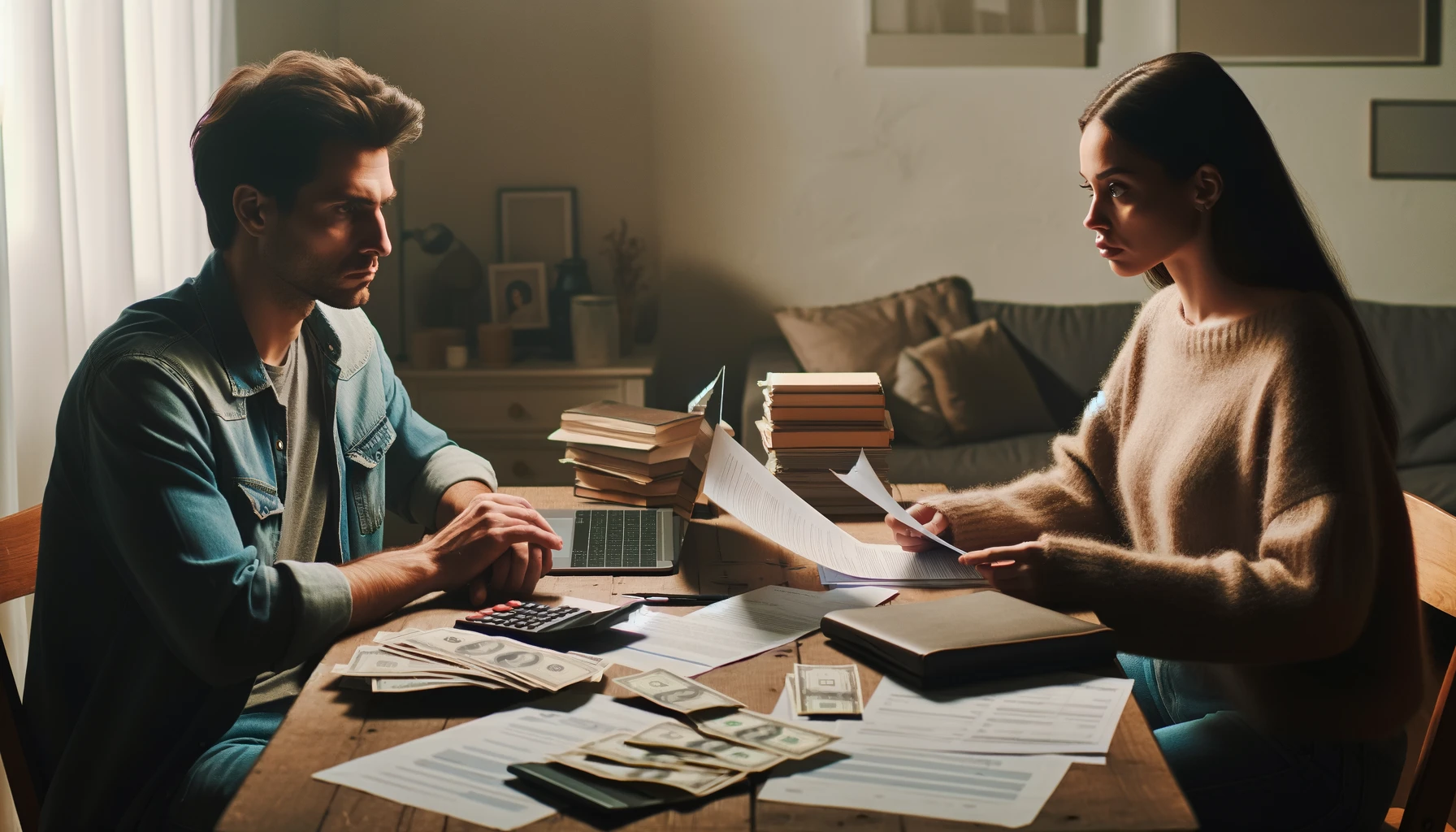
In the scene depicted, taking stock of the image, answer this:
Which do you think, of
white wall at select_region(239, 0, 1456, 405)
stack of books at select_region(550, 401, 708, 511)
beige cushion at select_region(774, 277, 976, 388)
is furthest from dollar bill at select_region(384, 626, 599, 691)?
white wall at select_region(239, 0, 1456, 405)

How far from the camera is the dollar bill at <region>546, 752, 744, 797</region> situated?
0.85 metres

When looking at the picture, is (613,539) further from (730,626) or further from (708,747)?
(708,747)

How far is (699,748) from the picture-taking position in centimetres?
91

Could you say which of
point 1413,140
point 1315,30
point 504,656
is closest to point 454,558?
point 504,656

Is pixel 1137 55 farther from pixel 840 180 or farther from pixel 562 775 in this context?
pixel 562 775

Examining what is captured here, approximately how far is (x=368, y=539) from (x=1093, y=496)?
987 millimetres

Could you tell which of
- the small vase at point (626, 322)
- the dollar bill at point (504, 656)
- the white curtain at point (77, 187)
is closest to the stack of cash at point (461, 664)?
the dollar bill at point (504, 656)

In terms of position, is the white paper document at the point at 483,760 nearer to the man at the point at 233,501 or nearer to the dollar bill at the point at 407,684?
the dollar bill at the point at 407,684

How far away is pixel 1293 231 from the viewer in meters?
→ 1.31

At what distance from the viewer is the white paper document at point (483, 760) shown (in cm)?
84

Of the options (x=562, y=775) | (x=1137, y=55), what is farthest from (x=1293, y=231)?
(x=1137, y=55)

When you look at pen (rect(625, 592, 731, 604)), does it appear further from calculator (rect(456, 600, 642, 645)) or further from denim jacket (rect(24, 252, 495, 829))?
denim jacket (rect(24, 252, 495, 829))

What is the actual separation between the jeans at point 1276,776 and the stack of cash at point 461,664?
59cm

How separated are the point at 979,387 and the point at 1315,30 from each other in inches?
68.3
